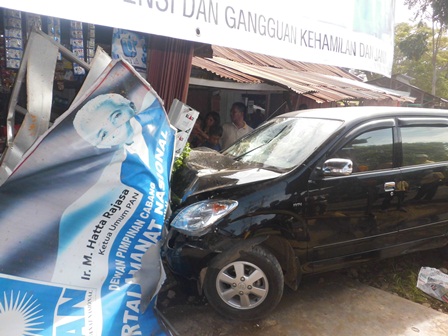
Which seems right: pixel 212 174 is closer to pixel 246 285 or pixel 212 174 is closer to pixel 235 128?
pixel 246 285

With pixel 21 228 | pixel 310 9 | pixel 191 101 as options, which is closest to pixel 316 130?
pixel 310 9

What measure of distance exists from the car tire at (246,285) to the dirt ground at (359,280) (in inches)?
4.7

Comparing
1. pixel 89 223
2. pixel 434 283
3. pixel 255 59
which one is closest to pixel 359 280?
pixel 434 283

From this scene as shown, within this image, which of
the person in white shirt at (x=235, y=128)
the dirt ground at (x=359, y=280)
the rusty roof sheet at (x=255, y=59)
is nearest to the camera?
the dirt ground at (x=359, y=280)

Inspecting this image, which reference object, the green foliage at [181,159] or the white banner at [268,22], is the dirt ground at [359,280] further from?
the white banner at [268,22]

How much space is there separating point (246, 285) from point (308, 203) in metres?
0.83

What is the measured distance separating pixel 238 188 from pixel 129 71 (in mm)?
1270

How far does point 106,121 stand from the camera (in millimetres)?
2617

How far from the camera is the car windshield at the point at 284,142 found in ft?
10.2

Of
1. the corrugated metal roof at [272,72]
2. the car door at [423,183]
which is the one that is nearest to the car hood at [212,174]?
the car door at [423,183]

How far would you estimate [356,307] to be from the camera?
10.3 feet

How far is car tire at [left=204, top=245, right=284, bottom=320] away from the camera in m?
2.75

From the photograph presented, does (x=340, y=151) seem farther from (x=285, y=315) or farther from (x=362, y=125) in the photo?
(x=285, y=315)

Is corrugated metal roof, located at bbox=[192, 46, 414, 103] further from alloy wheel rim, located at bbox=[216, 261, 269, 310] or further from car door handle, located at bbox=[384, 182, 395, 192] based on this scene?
alloy wheel rim, located at bbox=[216, 261, 269, 310]
